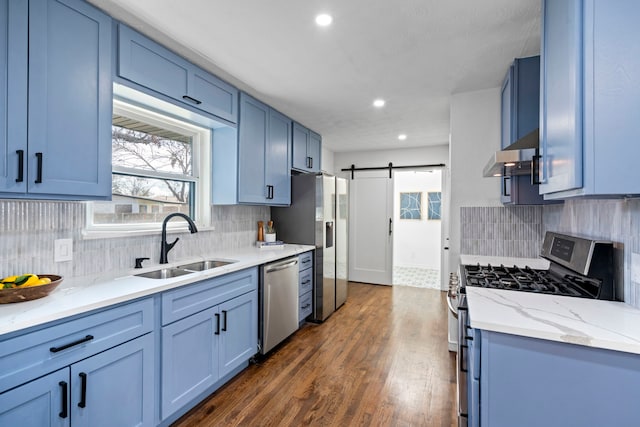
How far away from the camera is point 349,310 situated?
156 inches

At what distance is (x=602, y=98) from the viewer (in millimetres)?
1043

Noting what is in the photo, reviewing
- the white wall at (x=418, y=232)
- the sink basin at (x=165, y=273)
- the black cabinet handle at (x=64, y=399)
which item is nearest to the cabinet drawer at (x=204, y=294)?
the sink basin at (x=165, y=273)

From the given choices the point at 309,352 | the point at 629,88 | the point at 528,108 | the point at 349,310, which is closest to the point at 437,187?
the point at 349,310

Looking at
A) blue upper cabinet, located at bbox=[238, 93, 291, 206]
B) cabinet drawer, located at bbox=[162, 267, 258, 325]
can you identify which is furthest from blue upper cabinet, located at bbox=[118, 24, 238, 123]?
cabinet drawer, located at bbox=[162, 267, 258, 325]

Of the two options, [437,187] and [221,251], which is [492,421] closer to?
[221,251]

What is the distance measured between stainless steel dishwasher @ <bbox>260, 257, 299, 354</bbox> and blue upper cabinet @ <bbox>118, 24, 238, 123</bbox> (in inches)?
56.5

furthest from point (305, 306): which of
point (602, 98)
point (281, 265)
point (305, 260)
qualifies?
point (602, 98)

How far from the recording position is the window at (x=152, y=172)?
218 cm

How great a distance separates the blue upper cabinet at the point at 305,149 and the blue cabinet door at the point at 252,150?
65 centimetres

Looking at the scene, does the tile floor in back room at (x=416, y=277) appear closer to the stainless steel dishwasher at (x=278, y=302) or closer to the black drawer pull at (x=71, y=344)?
the stainless steel dishwasher at (x=278, y=302)

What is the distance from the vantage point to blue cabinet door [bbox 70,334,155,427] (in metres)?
1.35

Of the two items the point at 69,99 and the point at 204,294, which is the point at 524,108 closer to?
the point at 204,294

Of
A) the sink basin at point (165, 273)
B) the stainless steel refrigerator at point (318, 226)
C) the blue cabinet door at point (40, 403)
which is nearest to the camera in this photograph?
the blue cabinet door at point (40, 403)

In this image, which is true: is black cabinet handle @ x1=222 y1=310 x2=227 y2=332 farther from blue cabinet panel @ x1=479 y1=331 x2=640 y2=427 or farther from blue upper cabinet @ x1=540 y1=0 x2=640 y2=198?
blue upper cabinet @ x1=540 y1=0 x2=640 y2=198
